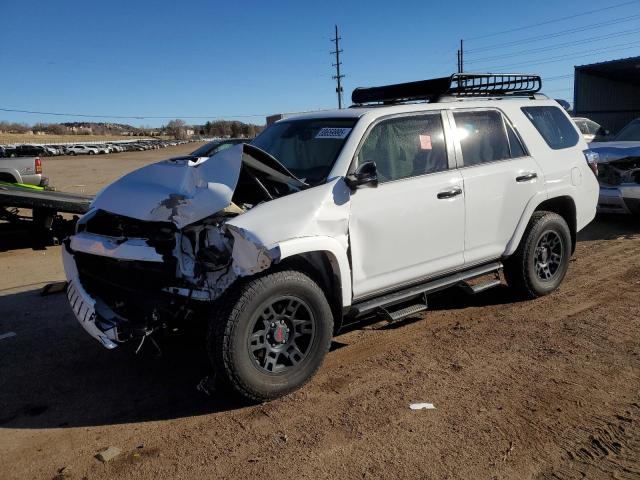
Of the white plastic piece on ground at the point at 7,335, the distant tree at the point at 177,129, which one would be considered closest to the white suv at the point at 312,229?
the white plastic piece on ground at the point at 7,335

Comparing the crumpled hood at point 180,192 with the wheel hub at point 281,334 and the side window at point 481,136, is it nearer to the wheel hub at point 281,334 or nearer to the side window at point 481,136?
the wheel hub at point 281,334

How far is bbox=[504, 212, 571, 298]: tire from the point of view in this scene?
17.4 feet

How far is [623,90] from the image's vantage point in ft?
97.3

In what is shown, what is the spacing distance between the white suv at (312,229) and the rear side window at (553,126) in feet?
0.63

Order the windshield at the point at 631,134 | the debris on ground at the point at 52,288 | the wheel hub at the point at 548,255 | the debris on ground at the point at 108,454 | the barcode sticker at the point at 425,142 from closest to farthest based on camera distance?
the debris on ground at the point at 108,454 < the barcode sticker at the point at 425,142 < the wheel hub at the point at 548,255 < the debris on ground at the point at 52,288 < the windshield at the point at 631,134

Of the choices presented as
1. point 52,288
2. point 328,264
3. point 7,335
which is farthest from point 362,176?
point 52,288

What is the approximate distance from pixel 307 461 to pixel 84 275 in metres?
2.15

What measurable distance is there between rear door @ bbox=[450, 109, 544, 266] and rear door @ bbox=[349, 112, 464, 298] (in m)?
0.14

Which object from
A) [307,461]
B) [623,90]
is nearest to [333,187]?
[307,461]

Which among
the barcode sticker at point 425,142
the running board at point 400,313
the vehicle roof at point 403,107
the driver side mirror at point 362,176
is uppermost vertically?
the vehicle roof at point 403,107

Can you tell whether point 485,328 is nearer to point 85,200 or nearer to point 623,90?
point 85,200

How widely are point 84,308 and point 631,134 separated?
9891 mm

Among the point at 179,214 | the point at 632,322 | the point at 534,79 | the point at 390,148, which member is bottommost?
the point at 632,322

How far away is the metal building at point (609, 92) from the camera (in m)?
25.9
